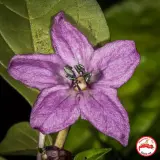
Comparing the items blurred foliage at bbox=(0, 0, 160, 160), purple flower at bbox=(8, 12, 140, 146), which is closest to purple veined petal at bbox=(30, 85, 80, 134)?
purple flower at bbox=(8, 12, 140, 146)

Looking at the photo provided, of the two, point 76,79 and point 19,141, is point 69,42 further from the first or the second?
point 19,141

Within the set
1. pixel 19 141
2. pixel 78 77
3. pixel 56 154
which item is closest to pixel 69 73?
pixel 78 77

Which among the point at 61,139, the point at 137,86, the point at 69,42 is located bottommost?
the point at 137,86

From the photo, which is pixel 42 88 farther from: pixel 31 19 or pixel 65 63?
pixel 31 19

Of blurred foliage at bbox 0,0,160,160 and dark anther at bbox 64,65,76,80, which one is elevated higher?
dark anther at bbox 64,65,76,80

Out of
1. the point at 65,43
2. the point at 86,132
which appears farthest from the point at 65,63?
the point at 86,132

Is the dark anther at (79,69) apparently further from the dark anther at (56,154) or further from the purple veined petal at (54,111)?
the dark anther at (56,154)

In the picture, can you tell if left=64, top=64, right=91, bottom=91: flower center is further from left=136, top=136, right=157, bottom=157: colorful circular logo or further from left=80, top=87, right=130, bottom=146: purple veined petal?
left=136, top=136, right=157, bottom=157: colorful circular logo
